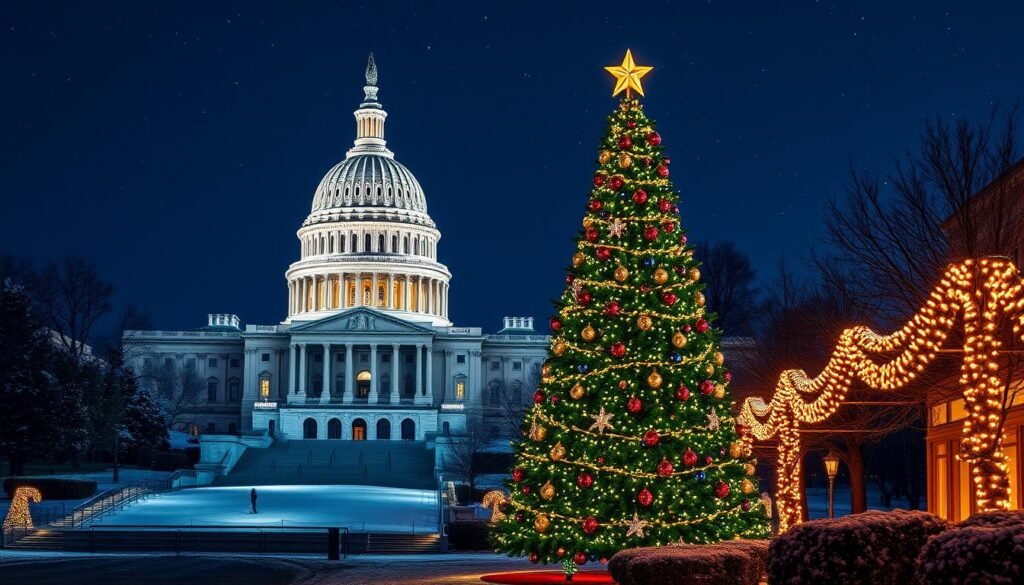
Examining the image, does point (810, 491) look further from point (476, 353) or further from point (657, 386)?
point (657, 386)

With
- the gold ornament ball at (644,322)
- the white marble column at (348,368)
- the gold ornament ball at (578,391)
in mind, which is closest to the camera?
the gold ornament ball at (644,322)

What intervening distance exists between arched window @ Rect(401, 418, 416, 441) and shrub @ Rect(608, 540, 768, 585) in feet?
371

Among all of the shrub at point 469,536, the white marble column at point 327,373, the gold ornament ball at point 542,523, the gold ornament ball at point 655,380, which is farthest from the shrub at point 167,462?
the gold ornament ball at point 655,380

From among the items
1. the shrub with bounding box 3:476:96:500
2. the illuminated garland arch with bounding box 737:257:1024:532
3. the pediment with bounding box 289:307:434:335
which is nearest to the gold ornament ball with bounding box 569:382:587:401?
the illuminated garland arch with bounding box 737:257:1024:532

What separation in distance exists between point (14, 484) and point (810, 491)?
50646mm

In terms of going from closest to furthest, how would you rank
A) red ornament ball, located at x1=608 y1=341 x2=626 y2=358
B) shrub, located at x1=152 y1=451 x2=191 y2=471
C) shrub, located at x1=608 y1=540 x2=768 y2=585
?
shrub, located at x1=608 y1=540 x2=768 y2=585 → red ornament ball, located at x1=608 y1=341 x2=626 y2=358 → shrub, located at x1=152 y1=451 x2=191 y2=471

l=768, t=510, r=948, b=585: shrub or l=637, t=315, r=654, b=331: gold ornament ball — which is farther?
l=637, t=315, r=654, b=331: gold ornament ball

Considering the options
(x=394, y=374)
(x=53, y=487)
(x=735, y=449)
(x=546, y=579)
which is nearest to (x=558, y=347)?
(x=735, y=449)

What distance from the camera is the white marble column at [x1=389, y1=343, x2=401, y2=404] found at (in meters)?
135

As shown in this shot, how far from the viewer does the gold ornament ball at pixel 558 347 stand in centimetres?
2314

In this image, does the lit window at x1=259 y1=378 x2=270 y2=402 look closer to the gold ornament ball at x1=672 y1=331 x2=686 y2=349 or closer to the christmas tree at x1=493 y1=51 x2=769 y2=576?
the christmas tree at x1=493 y1=51 x2=769 y2=576

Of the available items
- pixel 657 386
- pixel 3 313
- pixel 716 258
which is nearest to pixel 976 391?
pixel 657 386

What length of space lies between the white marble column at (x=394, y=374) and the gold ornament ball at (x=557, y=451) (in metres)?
112

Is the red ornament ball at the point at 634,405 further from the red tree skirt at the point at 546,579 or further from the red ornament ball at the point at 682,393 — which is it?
the red tree skirt at the point at 546,579
